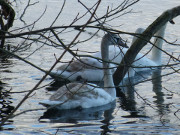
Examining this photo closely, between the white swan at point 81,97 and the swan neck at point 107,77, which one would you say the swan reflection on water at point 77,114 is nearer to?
the white swan at point 81,97

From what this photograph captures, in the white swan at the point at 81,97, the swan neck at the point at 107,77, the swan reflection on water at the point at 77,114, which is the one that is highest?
the swan neck at the point at 107,77

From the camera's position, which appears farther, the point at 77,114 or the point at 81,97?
the point at 81,97

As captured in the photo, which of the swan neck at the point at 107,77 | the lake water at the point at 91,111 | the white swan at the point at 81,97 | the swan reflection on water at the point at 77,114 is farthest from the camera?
the swan neck at the point at 107,77

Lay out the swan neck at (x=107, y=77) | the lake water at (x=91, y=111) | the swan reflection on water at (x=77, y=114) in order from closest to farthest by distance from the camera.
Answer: the lake water at (x=91, y=111), the swan reflection on water at (x=77, y=114), the swan neck at (x=107, y=77)

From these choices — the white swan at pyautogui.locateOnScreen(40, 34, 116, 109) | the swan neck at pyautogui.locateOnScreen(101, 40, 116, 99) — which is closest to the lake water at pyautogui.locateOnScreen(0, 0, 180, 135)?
the white swan at pyautogui.locateOnScreen(40, 34, 116, 109)

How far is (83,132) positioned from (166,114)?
1852 mm

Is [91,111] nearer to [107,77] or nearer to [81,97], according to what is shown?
[81,97]

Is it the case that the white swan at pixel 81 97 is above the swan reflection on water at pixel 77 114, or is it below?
above

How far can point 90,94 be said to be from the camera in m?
8.90

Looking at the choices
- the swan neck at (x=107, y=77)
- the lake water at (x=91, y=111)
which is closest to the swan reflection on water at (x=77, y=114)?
the lake water at (x=91, y=111)

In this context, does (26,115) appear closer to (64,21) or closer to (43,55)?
(43,55)

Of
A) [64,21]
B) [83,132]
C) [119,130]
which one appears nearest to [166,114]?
[119,130]

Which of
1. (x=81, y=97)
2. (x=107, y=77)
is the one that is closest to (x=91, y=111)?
(x=81, y=97)

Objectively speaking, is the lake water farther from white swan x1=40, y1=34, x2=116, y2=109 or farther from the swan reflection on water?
white swan x1=40, y1=34, x2=116, y2=109
